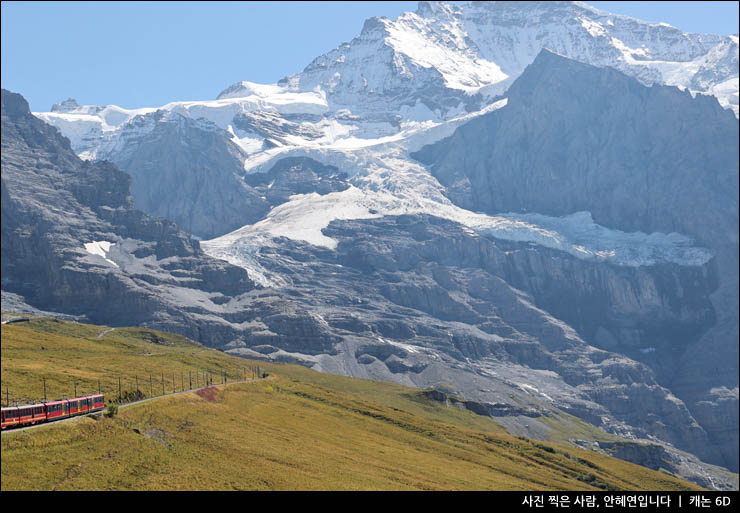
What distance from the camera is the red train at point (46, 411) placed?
102 m

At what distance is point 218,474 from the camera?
340 feet

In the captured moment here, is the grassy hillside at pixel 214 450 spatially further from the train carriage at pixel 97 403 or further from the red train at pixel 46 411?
the train carriage at pixel 97 403

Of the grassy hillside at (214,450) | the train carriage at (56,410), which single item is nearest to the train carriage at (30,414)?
the train carriage at (56,410)

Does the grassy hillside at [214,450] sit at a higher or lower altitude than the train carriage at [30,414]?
lower

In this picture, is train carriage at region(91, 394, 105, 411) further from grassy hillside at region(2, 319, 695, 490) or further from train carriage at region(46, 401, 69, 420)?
train carriage at region(46, 401, 69, 420)

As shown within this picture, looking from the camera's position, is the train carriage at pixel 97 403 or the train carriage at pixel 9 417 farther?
the train carriage at pixel 97 403

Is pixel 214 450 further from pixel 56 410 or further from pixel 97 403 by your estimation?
pixel 56 410

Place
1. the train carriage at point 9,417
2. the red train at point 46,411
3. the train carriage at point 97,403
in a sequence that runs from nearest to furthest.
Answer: the train carriage at point 9,417 → the red train at point 46,411 → the train carriage at point 97,403

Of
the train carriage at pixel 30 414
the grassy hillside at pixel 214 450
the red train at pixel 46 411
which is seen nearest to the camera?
the grassy hillside at pixel 214 450

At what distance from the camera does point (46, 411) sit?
4274 inches

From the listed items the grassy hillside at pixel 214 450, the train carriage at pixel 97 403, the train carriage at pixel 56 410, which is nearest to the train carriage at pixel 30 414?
the train carriage at pixel 56 410
